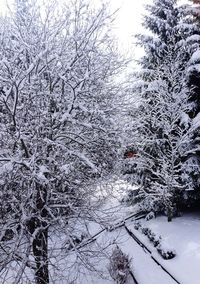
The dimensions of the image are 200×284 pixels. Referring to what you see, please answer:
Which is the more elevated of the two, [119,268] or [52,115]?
[52,115]

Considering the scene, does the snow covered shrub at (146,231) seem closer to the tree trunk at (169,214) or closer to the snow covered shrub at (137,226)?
the snow covered shrub at (137,226)

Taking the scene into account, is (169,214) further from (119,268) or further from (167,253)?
(119,268)

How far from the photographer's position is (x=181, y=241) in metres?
14.3

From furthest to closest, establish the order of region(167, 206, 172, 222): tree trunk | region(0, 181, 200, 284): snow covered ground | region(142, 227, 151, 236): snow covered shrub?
region(167, 206, 172, 222): tree trunk
region(142, 227, 151, 236): snow covered shrub
region(0, 181, 200, 284): snow covered ground

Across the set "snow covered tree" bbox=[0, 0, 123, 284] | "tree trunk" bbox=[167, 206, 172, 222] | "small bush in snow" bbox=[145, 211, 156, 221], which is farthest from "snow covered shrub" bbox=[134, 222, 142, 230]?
"snow covered tree" bbox=[0, 0, 123, 284]

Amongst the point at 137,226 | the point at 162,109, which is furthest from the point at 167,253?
the point at 162,109

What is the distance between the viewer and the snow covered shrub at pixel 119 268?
11.7 metres

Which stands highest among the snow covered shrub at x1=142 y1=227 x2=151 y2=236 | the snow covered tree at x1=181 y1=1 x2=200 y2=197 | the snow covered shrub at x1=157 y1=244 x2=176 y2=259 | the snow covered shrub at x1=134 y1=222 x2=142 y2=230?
the snow covered tree at x1=181 y1=1 x2=200 y2=197

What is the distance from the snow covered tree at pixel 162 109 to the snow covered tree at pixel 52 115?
19.5 ft

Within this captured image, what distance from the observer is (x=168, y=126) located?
55.0 ft

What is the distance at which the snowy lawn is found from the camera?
11594mm

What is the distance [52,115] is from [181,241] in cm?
834

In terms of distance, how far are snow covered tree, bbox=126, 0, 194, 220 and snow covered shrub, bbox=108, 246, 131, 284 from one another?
4519 millimetres

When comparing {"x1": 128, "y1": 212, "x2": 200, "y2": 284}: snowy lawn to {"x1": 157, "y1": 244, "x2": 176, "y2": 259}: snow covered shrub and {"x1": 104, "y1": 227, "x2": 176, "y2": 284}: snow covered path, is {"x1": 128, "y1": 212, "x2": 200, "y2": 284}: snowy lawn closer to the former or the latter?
{"x1": 157, "y1": 244, "x2": 176, "y2": 259}: snow covered shrub
